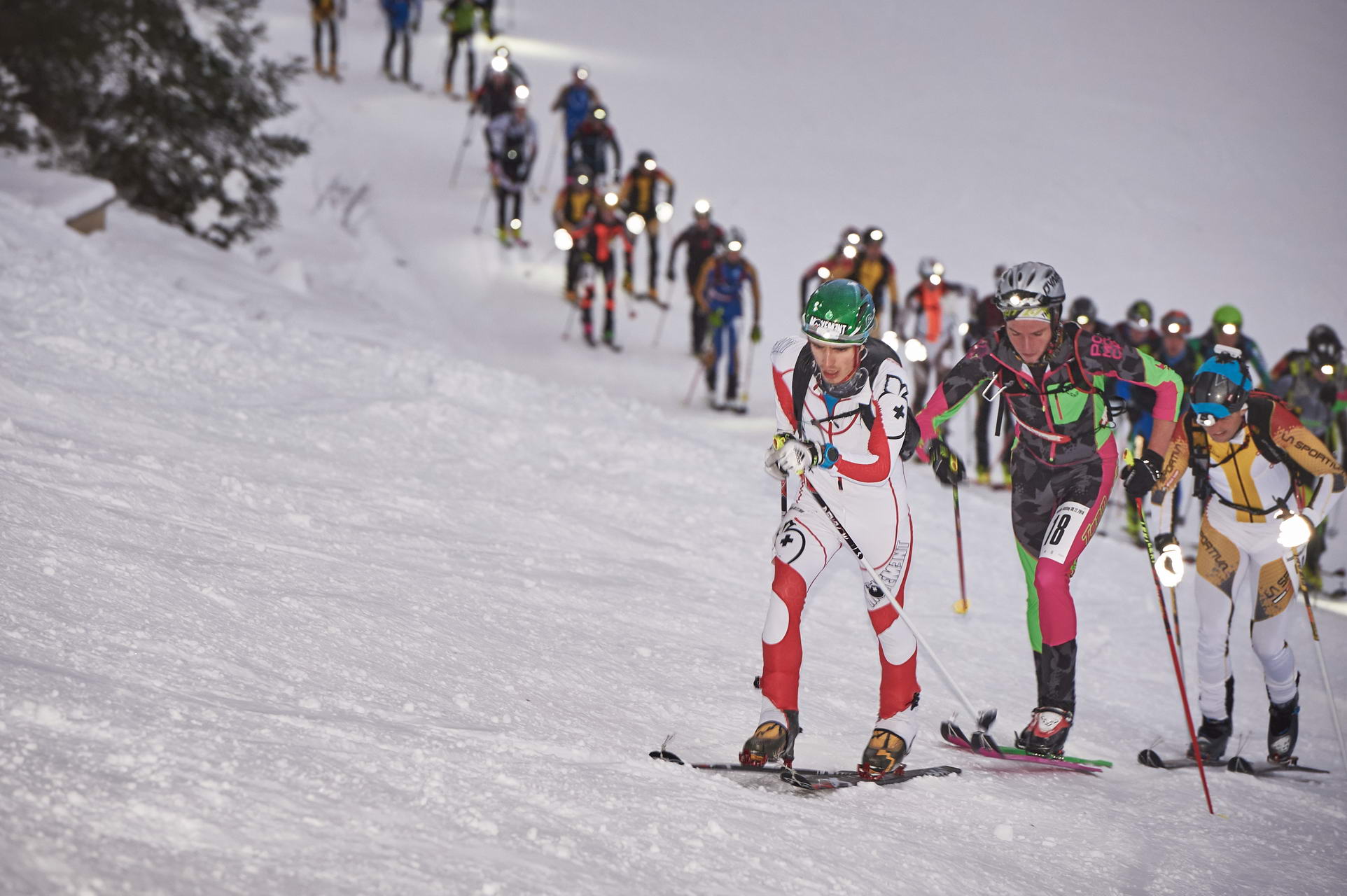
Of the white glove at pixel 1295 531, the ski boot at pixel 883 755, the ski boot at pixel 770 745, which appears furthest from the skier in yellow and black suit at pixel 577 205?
the ski boot at pixel 770 745

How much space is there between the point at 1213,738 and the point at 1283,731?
374 millimetres

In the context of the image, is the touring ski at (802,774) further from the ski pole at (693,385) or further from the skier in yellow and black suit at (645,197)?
the skier in yellow and black suit at (645,197)

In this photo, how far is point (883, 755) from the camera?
4688 millimetres

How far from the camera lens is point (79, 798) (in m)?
3.09

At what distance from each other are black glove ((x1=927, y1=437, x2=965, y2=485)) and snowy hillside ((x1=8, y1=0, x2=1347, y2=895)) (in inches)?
51.6

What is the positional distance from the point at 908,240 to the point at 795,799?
18579mm

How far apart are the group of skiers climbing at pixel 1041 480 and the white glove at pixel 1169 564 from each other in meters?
0.01

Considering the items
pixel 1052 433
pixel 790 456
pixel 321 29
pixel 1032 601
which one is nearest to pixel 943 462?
pixel 1052 433

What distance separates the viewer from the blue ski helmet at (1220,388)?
594cm

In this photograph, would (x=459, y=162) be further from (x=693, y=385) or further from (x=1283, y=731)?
(x=1283, y=731)

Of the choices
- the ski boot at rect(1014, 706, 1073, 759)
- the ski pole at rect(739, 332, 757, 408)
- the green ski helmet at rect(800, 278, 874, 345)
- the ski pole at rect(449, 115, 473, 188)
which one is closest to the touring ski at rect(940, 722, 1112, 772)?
the ski boot at rect(1014, 706, 1073, 759)

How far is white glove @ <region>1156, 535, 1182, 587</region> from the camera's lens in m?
5.62

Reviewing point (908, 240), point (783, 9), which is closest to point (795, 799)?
point (908, 240)

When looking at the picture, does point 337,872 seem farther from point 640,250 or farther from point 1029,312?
point 640,250
